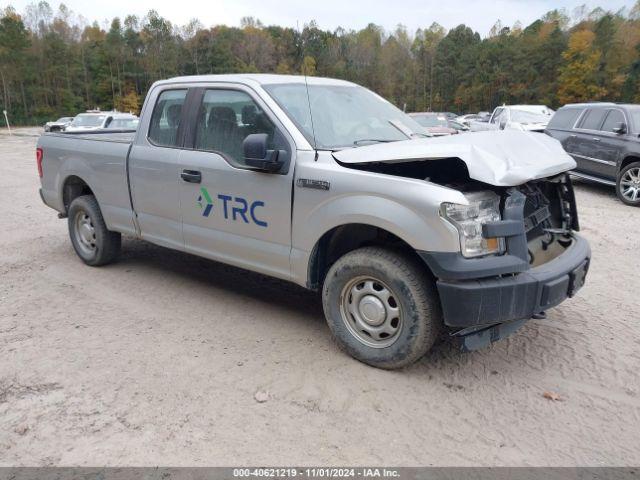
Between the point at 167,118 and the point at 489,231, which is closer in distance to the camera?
the point at 489,231

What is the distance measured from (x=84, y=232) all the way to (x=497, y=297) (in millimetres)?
4850

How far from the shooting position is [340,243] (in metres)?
4.20

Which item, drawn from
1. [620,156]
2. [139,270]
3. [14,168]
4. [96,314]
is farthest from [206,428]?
[14,168]

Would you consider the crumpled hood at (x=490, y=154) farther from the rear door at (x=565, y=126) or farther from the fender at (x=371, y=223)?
the rear door at (x=565, y=126)

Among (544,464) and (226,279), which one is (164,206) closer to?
(226,279)

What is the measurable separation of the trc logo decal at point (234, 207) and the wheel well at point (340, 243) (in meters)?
0.52

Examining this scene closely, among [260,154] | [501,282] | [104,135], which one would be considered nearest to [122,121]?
[104,135]

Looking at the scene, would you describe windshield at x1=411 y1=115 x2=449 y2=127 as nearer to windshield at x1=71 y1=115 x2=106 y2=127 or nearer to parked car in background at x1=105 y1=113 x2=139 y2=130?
parked car in background at x1=105 y1=113 x2=139 y2=130

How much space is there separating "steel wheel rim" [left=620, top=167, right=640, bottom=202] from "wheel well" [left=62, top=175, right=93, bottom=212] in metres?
9.18

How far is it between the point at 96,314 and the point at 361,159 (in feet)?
9.30

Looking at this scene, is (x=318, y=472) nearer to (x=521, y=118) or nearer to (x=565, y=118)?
(x=565, y=118)

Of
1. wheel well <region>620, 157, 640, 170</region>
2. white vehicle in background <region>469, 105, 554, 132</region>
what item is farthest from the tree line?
wheel well <region>620, 157, 640, 170</region>

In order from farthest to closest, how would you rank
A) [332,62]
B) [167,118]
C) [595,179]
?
[332,62]
[595,179]
[167,118]

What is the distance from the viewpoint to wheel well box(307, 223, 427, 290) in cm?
390
